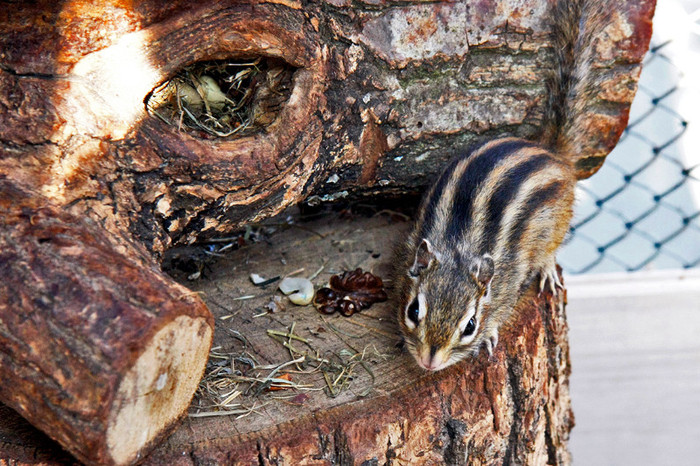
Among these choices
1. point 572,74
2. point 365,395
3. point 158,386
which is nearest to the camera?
point 158,386

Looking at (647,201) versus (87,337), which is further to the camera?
(647,201)

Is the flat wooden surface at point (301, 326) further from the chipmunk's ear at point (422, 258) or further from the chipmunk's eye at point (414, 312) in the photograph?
the chipmunk's ear at point (422, 258)

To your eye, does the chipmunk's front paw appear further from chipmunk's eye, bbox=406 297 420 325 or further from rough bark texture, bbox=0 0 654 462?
chipmunk's eye, bbox=406 297 420 325

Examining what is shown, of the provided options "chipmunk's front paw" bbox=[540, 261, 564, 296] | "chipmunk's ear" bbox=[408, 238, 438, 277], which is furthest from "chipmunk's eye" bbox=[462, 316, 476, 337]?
"chipmunk's front paw" bbox=[540, 261, 564, 296]

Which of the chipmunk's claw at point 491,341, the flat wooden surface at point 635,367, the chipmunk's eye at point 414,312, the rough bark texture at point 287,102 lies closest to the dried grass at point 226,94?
the rough bark texture at point 287,102

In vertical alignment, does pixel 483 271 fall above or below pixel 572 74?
below

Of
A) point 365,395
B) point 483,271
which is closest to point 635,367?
point 483,271

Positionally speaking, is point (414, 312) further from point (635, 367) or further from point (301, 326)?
point (635, 367)
